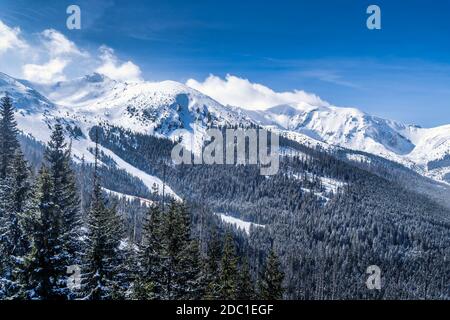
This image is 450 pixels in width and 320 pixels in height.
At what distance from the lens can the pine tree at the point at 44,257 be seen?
30562 mm

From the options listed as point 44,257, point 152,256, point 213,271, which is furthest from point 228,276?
point 44,257

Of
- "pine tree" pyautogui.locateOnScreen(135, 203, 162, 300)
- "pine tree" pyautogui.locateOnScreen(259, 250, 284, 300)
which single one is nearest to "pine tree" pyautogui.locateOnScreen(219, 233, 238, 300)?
"pine tree" pyautogui.locateOnScreen(259, 250, 284, 300)

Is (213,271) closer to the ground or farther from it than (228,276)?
closer to the ground

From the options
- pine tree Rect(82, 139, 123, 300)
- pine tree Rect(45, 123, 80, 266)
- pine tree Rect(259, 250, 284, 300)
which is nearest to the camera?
pine tree Rect(82, 139, 123, 300)

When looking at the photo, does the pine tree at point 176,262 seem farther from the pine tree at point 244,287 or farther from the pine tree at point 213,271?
the pine tree at point 244,287

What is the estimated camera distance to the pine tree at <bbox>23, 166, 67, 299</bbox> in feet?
100

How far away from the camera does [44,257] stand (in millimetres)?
30859

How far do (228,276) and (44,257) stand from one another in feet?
67.2

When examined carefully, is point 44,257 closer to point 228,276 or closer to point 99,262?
point 99,262

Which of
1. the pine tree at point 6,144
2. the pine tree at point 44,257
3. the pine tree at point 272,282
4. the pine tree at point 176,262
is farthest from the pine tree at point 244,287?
the pine tree at point 6,144

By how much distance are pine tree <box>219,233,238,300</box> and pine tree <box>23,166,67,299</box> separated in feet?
58.1

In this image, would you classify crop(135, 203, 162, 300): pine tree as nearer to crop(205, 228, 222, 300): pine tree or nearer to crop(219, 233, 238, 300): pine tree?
crop(205, 228, 222, 300): pine tree
